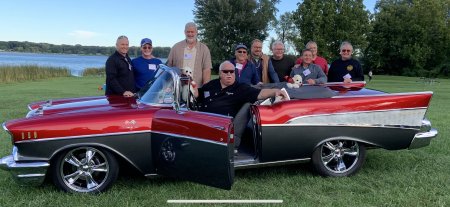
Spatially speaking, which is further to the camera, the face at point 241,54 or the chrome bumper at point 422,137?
the face at point 241,54

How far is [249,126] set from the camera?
201 inches

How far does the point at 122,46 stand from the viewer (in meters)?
6.57

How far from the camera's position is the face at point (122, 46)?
6.57 meters

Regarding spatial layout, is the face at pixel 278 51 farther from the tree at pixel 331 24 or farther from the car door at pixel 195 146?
the tree at pixel 331 24

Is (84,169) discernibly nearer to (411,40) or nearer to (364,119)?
(364,119)

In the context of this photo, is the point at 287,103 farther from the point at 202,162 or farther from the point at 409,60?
the point at 409,60

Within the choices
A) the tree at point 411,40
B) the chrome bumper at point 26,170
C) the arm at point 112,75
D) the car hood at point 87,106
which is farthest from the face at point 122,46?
the tree at point 411,40

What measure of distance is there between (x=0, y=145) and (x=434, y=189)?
642 cm

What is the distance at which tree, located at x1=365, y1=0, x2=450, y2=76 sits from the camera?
46.4 metres

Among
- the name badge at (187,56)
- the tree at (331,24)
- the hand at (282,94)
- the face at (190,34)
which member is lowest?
the hand at (282,94)

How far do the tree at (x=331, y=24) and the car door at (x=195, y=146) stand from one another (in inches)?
1350

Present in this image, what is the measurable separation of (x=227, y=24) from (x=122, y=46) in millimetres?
39656

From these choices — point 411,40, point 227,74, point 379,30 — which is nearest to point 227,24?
point 379,30

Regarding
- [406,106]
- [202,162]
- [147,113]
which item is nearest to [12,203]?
[147,113]
